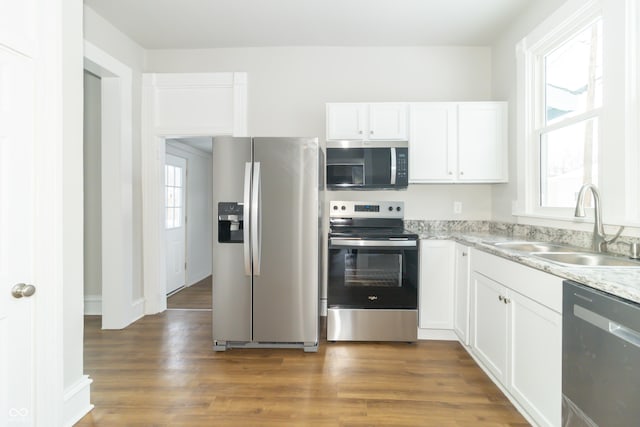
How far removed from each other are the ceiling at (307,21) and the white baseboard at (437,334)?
2721 mm

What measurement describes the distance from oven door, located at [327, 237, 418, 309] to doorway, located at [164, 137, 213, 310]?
202 cm

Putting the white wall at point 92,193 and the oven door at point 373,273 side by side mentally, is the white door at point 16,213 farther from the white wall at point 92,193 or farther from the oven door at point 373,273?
the white wall at point 92,193

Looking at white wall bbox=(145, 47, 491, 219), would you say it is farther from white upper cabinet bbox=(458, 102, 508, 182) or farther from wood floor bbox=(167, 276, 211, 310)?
wood floor bbox=(167, 276, 211, 310)

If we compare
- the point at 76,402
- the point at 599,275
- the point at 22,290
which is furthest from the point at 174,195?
the point at 599,275

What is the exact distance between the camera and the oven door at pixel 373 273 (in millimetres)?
2891

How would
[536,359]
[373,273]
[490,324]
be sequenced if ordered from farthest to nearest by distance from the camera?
[373,273] → [490,324] → [536,359]

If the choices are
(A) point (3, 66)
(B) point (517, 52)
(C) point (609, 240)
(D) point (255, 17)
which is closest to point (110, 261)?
(A) point (3, 66)

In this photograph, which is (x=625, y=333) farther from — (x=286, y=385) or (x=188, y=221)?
(x=188, y=221)

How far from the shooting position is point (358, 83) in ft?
11.8

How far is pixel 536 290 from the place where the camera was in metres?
1.68

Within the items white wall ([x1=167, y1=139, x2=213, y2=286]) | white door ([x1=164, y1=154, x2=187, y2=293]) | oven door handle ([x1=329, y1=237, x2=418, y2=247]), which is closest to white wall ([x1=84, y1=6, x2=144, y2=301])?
white door ([x1=164, y1=154, x2=187, y2=293])

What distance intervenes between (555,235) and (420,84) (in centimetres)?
195

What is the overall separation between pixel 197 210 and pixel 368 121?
11.5 ft

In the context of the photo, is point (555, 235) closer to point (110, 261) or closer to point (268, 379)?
point (268, 379)
